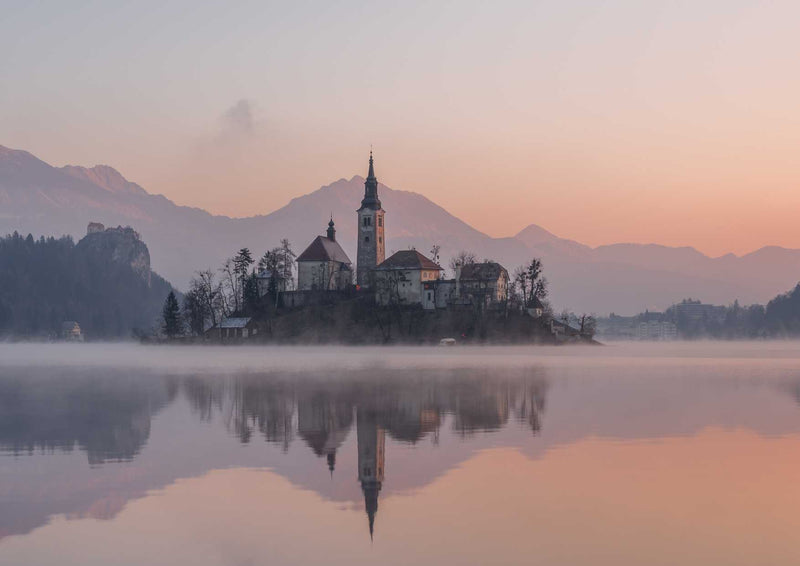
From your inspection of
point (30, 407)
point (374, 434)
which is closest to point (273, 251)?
point (30, 407)

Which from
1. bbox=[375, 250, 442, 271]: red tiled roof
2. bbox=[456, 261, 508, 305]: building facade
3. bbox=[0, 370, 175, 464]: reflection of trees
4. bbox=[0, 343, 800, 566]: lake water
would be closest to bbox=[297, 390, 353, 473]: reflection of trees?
bbox=[0, 343, 800, 566]: lake water

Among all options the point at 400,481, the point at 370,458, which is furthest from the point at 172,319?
the point at 400,481

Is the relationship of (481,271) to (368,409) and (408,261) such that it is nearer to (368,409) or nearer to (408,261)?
(408,261)

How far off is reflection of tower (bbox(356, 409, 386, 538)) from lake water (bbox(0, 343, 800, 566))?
0.09 metres

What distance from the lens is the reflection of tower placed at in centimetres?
2448

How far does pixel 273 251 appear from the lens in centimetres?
18862

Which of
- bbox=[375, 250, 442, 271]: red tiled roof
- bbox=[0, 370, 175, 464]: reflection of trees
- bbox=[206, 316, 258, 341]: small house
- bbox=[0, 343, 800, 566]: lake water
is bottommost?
bbox=[0, 343, 800, 566]: lake water

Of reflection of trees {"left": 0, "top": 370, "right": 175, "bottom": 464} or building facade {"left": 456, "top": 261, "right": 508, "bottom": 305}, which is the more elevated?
building facade {"left": 456, "top": 261, "right": 508, "bottom": 305}

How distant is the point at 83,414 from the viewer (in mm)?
46094

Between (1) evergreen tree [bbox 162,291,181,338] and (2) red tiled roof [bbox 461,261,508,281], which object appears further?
(1) evergreen tree [bbox 162,291,181,338]

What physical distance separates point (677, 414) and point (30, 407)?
34.6 m

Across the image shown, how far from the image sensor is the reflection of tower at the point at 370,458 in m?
24.5

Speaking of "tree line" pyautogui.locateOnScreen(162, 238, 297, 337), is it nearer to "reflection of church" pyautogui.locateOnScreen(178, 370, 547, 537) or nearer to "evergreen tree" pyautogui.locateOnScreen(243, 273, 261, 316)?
"evergreen tree" pyautogui.locateOnScreen(243, 273, 261, 316)

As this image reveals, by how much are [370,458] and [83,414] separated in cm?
2115
